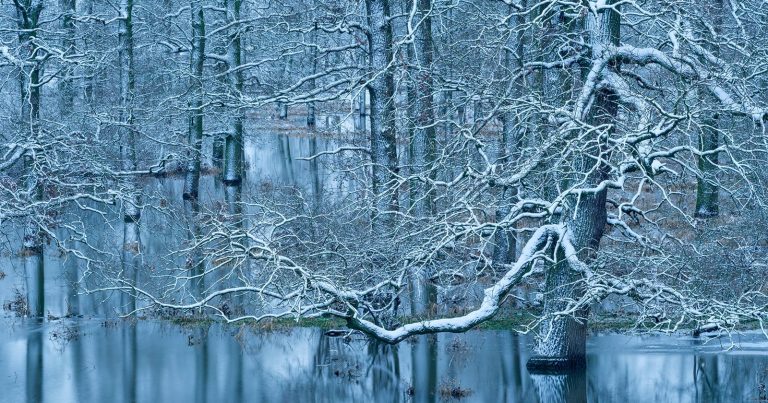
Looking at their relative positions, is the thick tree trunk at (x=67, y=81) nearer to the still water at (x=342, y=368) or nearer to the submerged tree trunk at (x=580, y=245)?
the still water at (x=342, y=368)

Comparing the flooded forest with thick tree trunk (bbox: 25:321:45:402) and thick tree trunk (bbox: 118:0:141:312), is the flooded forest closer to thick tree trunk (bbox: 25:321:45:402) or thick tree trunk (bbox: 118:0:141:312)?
thick tree trunk (bbox: 25:321:45:402)

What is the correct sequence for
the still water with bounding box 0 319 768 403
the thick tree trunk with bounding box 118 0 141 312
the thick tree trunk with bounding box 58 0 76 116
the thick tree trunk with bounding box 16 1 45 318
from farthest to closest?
the thick tree trunk with bounding box 118 0 141 312 < the thick tree trunk with bounding box 58 0 76 116 < the thick tree trunk with bounding box 16 1 45 318 < the still water with bounding box 0 319 768 403

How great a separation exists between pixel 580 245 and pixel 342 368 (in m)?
4.03

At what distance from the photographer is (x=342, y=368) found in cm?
1430

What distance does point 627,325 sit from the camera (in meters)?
16.0

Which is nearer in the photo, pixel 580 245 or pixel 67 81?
pixel 580 245

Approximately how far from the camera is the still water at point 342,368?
12.9m

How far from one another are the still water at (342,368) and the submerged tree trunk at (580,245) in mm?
310

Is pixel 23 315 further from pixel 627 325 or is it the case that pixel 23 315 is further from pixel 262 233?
pixel 627 325

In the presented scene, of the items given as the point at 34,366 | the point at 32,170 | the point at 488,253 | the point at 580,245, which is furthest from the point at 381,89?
the point at 34,366

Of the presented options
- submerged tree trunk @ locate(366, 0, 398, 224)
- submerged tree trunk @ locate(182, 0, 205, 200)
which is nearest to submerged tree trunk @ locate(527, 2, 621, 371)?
submerged tree trunk @ locate(366, 0, 398, 224)

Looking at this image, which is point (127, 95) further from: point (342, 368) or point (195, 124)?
point (342, 368)

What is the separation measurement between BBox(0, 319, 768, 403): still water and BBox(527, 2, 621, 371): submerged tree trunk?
1.02 feet

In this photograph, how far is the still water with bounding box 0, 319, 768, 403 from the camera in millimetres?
12938
